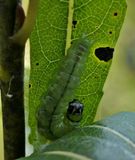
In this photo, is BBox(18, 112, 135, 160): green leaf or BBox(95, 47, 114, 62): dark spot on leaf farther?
BBox(95, 47, 114, 62): dark spot on leaf

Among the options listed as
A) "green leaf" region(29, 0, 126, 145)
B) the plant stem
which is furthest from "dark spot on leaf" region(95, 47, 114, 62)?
the plant stem

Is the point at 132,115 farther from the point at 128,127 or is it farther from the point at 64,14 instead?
the point at 64,14

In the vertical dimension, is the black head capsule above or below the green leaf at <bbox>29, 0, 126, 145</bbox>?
below

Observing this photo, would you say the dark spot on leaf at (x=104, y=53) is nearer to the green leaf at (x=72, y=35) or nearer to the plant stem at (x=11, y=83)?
the green leaf at (x=72, y=35)

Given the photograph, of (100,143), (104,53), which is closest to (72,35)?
(104,53)

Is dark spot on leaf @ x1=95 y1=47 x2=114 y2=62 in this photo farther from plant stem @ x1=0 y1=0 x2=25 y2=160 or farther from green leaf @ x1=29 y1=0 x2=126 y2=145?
plant stem @ x1=0 y1=0 x2=25 y2=160

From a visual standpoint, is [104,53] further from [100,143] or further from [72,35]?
[100,143]

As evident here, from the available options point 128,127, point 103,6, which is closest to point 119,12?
point 103,6

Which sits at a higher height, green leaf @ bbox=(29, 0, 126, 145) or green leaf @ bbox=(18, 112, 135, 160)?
green leaf @ bbox=(29, 0, 126, 145)

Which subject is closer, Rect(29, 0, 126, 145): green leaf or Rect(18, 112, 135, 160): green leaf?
Rect(18, 112, 135, 160): green leaf
